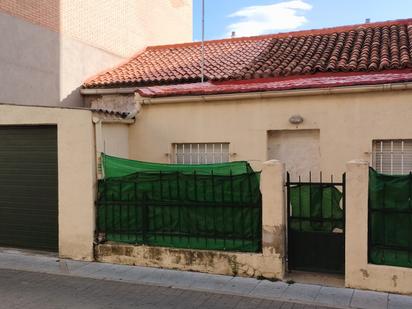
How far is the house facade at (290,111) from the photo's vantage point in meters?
8.78

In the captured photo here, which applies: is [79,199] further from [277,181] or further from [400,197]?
[400,197]

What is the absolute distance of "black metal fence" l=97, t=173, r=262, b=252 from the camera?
290 inches

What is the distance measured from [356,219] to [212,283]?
95.9 inches

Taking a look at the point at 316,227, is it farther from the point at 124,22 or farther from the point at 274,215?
the point at 124,22

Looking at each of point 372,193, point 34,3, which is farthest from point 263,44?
point 372,193

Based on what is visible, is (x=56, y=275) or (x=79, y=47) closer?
(x=56, y=275)

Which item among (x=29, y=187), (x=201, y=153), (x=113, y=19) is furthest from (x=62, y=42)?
(x=201, y=153)

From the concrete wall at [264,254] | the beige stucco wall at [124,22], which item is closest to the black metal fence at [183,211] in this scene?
the concrete wall at [264,254]

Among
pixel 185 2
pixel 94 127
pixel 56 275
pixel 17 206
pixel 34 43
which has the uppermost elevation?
pixel 185 2

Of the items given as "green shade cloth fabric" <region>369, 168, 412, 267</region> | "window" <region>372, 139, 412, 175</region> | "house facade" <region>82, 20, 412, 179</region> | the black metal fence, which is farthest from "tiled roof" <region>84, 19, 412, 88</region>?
the black metal fence

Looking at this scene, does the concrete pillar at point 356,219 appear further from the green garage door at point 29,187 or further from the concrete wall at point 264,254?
the green garage door at point 29,187

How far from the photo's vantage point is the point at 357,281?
21.6 ft

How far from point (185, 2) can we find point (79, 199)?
16.9m

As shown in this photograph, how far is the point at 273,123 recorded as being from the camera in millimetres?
9500
